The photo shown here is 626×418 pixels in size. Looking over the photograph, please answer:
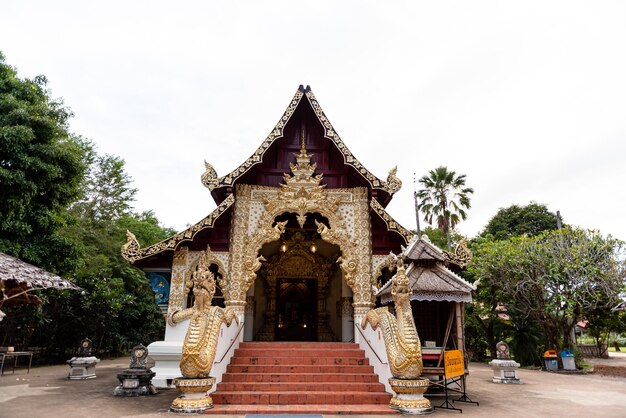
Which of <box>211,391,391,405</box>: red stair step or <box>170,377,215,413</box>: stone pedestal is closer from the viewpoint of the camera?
<box>170,377,215,413</box>: stone pedestal

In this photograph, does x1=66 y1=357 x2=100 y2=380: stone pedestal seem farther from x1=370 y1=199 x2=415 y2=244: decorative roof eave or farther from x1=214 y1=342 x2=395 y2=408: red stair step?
x1=370 y1=199 x2=415 y2=244: decorative roof eave

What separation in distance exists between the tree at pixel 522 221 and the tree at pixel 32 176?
2587cm

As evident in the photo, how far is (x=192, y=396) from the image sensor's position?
6.49 m

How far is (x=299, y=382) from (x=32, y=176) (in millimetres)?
8195

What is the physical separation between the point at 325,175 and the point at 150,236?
20062 mm

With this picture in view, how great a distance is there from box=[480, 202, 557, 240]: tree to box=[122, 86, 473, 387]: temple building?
20.7 m

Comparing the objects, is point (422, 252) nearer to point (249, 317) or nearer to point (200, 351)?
point (200, 351)

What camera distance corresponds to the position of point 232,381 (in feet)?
25.2

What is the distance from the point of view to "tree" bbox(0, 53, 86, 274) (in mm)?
9398

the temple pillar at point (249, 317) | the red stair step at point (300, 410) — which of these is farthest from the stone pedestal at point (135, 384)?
the temple pillar at point (249, 317)

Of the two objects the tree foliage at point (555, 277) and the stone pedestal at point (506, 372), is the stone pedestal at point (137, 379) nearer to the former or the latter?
the stone pedestal at point (506, 372)

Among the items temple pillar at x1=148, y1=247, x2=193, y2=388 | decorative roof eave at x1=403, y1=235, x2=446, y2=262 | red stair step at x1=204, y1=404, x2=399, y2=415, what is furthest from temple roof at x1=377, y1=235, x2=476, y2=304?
temple pillar at x1=148, y1=247, x2=193, y2=388

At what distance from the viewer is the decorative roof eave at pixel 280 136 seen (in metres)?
9.84

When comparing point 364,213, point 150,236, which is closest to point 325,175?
point 364,213
